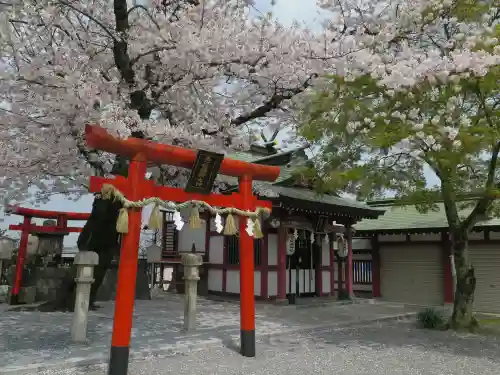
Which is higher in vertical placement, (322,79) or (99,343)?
(322,79)

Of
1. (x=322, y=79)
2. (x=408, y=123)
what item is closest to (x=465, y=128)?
(x=408, y=123)

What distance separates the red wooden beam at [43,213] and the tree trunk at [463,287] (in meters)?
11.2

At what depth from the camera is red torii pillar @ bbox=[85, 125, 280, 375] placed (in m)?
5.60

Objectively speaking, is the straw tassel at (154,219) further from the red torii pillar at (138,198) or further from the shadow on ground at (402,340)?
the shadow on ground at (402,340)

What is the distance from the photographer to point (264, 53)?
7.64 m

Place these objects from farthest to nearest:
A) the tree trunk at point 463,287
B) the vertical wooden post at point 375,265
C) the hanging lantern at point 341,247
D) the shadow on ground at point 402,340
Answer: the vertical wooden post at point 375,265, the hanging lantern at point 341,247, the tree trunk at point 463,287, the shadow on ground at point 402,340

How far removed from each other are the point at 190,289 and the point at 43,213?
276 inches

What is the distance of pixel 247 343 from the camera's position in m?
6.94

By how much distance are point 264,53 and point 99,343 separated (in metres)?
5.70

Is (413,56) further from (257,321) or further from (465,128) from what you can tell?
(257,321)

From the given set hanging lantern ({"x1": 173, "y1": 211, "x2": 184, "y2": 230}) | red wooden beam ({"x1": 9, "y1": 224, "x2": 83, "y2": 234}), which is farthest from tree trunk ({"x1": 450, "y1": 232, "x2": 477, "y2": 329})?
red wooden beam ({"x1": 9, "y1": 224, "x2": 83, "y2": 234})

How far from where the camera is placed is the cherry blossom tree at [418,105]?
23.5 ft

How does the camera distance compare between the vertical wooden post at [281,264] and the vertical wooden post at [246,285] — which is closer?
the vertical wooden post at [246,285]

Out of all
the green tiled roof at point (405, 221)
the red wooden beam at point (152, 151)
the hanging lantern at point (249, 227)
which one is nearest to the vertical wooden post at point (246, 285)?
the hanging lantern at point (249, 227)
